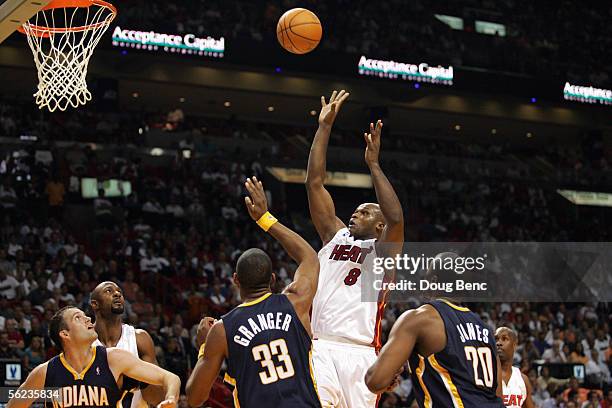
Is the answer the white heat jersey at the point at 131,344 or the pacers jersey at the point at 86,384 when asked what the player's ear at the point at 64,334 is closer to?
the pacers jersey at the point at 86,384

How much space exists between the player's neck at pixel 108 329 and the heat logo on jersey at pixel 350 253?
5.35 ft

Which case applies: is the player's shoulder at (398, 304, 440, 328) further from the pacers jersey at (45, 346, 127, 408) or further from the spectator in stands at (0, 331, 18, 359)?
the spectator in stands at (0, 331, 18, 359)

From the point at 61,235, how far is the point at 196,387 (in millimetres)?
12740

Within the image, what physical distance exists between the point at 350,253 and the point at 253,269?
6.29 feet

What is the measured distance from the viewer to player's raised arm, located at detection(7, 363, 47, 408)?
553 centimetres

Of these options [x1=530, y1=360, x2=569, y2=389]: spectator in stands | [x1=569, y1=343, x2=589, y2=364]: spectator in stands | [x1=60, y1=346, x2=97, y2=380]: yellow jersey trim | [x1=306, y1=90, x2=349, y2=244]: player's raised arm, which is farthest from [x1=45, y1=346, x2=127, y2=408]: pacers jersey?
[x1=569, y1=343, x2=589, y2=364]: spectator in stands

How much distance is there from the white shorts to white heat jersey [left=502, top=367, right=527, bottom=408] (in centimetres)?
233

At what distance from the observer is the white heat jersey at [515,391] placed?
8.51 metres

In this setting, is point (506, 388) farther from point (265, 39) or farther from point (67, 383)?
point (265, 39)

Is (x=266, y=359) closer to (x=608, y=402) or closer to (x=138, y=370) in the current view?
(x=138, y=370)

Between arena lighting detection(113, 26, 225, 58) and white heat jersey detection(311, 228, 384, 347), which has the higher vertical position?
arena lighting detection(113, 26, 225, 58)

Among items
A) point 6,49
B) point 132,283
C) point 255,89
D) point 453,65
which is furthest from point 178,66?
point 132,283

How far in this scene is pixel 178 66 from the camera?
24.5 m

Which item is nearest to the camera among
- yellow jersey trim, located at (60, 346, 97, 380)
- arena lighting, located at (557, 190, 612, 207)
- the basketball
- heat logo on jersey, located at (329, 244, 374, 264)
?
yellow jersey trim, located at (60, 346, 97, 380)
